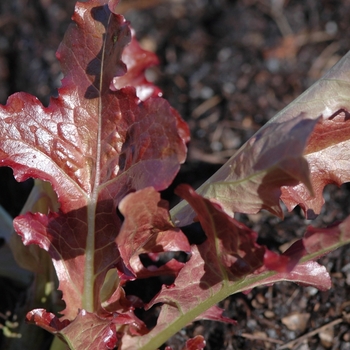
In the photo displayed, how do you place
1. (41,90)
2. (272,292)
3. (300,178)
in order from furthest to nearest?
(41,90), (272,292), (300,178)

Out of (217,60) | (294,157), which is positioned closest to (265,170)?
(294,157)

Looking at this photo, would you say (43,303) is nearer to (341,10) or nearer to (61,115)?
(61,115)

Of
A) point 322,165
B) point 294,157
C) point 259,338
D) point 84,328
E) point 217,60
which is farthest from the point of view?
point 217,60

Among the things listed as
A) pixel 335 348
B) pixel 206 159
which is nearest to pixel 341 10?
pixel 206 159

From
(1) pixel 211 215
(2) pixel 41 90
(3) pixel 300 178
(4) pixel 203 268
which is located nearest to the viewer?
(3) pixel 300 178

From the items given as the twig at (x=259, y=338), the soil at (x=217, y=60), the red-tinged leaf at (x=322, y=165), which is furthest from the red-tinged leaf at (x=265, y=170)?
the soil at (x=217, y=60)

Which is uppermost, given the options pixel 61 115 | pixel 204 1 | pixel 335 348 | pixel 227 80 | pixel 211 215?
pixel 61 115

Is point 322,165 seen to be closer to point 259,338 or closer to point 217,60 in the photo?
point 259,338
